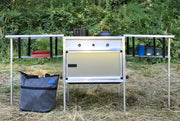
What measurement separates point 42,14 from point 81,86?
12.1ft

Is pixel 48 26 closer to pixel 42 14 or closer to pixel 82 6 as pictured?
pixel 42 14

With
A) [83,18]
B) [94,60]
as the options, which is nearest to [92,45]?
[94,60]

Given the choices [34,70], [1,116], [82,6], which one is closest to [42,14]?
[82,6]

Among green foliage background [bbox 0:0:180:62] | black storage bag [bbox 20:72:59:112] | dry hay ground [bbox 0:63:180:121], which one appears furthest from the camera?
green foliage background [bbox 0:0:180:62]

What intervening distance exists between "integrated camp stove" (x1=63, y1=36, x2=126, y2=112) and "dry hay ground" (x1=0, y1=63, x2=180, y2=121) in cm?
35

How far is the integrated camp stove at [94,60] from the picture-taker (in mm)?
2359

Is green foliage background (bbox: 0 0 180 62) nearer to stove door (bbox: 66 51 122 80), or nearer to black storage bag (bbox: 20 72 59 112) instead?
black storage bag (bbox: 20 72 59 112)

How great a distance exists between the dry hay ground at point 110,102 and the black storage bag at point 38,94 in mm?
83

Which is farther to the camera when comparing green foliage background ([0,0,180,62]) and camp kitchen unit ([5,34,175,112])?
green foliage background ([0,0,180,62])

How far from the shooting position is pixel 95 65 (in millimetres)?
2410

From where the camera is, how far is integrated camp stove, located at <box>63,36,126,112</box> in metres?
2.36

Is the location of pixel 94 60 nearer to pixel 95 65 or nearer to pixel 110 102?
pixel 95 65

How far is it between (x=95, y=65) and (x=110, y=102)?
60 cm

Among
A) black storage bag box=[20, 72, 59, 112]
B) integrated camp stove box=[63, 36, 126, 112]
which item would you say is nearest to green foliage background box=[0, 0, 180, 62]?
black storage bag box=[20, 72, 59, 112]
